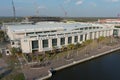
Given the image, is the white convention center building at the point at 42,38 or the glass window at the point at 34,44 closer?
the white convention center building at the point at 42,38

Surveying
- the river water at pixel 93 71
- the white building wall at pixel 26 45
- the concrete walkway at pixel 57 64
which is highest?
the white building wall at pixel 26 45

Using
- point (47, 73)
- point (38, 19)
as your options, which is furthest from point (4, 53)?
point (38, 19)

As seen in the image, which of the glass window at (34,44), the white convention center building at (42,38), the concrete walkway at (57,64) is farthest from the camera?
the glass window at (34,44)

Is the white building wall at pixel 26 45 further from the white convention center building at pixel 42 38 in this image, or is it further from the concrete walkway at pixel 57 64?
the concrete walkway at pixel 57 64

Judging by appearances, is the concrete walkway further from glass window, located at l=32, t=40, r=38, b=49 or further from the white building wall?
the white building wall

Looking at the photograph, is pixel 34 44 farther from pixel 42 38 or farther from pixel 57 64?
pixel 57 64

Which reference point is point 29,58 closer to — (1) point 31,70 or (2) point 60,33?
(1) point 31,70

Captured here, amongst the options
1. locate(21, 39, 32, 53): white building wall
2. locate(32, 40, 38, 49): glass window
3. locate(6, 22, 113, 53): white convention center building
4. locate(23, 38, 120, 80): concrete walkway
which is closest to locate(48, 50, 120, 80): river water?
locate(23, 38, 120, 80): concrete walkway

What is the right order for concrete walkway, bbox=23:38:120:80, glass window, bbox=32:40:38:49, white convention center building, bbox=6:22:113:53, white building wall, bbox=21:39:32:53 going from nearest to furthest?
concrete walkway, bbox=23:38:120:80 → white building wall, bbox=21:39:32:53 → white convention center building, bbox=6:22:113:53 → glass window, bbox=32:40:38:49

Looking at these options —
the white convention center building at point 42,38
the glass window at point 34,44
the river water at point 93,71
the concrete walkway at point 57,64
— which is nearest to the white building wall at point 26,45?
the white convention center building at point 42,38
